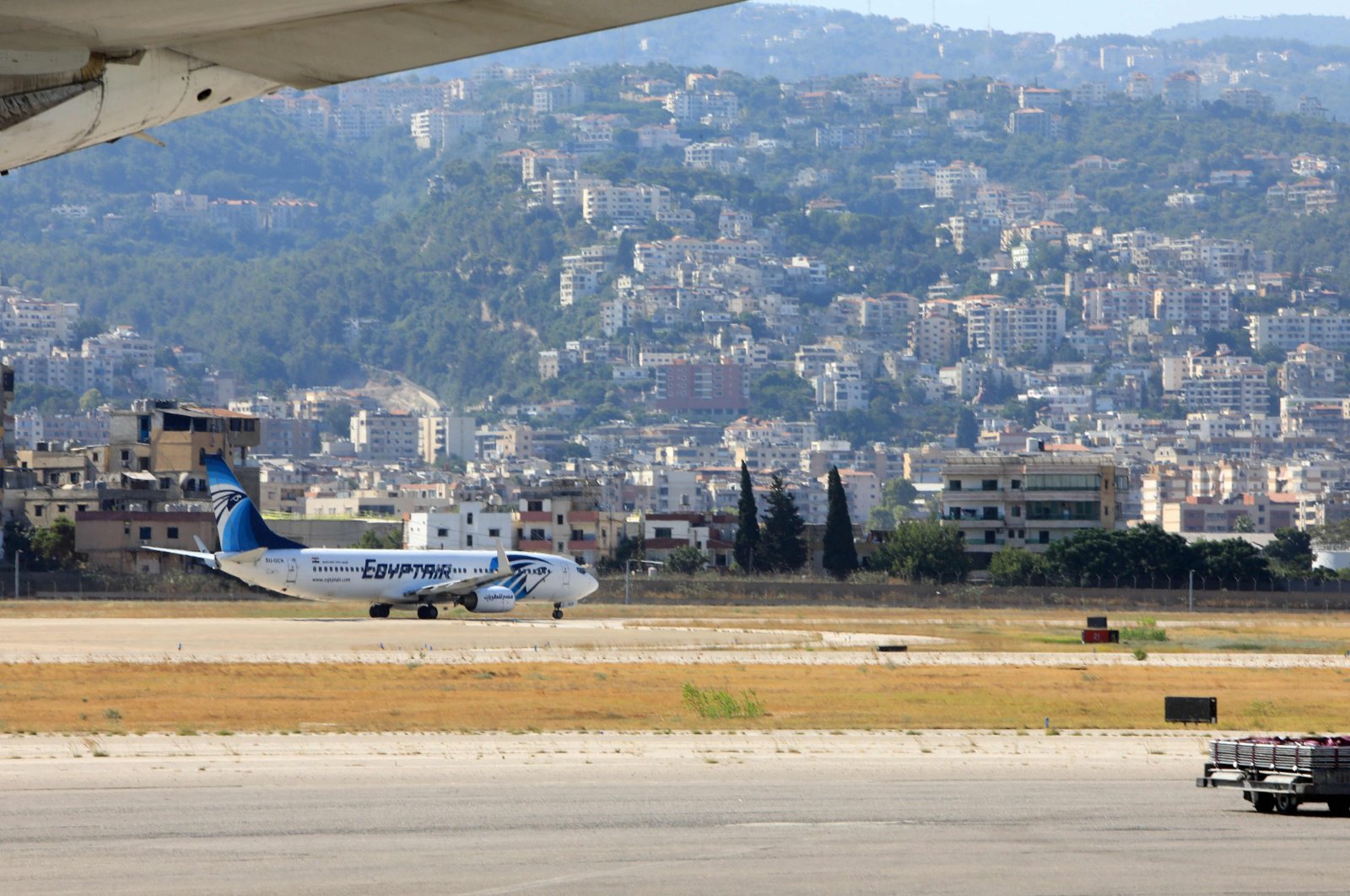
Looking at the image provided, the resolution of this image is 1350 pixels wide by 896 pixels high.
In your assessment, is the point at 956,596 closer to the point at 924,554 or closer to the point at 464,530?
the point at 924,554

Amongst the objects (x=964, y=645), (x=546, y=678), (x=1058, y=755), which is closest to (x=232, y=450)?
(x=964, y=645)

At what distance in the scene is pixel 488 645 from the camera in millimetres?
64500

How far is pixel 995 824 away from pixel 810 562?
125853 millimetres

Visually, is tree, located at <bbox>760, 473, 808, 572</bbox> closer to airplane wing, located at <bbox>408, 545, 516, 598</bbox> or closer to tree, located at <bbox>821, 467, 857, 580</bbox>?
tree, located at <bbox>821, 467, 857, 580</bbox>

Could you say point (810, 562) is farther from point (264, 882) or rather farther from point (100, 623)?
point (264, 882)

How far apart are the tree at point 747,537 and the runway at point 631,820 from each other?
108802 mm

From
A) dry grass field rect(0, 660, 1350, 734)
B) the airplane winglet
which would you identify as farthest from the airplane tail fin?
dry grass field rect(0, 660, 1350, 734)

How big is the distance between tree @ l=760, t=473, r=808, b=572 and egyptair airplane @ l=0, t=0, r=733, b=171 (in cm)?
12958

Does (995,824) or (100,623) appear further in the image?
(100,623)

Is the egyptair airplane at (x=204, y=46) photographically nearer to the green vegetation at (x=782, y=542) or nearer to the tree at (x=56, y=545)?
the tree at (x=56, y=545)

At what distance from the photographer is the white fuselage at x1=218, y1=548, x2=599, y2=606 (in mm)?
79875

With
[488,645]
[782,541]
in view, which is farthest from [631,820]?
[782,541]

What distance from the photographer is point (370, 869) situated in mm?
19812

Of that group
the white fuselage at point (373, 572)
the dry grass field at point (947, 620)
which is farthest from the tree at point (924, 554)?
the white fuselage at point (373, 572)
